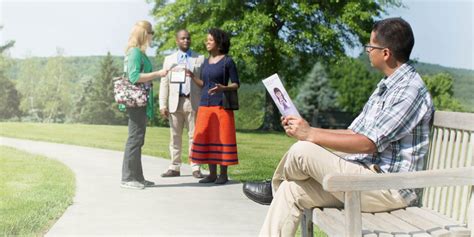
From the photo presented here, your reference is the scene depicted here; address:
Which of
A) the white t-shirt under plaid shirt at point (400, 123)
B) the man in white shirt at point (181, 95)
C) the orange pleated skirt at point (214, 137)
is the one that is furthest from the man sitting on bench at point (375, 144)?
the man in white shirt at point (181, 95)

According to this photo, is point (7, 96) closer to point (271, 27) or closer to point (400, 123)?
point (271, 27)

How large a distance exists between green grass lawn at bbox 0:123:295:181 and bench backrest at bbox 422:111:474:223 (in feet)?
14.0

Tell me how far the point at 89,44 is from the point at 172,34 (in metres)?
6.15

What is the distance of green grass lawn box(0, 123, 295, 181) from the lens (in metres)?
8.07

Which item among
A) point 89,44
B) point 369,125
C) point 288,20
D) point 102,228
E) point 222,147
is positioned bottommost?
point 102,228

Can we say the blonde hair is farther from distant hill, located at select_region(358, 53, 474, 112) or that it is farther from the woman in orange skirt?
distant hill, located at select_region(358, 53, 474, 112)

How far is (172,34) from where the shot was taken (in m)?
15.8

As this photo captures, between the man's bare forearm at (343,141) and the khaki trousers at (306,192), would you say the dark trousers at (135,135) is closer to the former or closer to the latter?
the khaki trousers at (306,192)

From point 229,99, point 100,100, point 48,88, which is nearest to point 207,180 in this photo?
point 229,99

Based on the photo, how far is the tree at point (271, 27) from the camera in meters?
14.9

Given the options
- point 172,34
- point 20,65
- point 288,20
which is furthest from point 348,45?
point 20,65

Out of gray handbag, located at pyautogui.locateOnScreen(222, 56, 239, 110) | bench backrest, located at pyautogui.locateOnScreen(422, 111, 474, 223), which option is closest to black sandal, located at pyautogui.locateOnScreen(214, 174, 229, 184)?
gray handbag, located at pyautogui.locateOnScreen(222, 56, 239, 110)

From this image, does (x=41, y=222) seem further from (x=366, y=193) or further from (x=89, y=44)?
(x=89, y=44)

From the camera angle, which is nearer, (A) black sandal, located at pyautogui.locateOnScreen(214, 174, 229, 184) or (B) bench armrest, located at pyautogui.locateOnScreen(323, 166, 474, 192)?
(B) bench armrest, located at pyautogui.locateOnScreen(323, 166, 474, 192)
